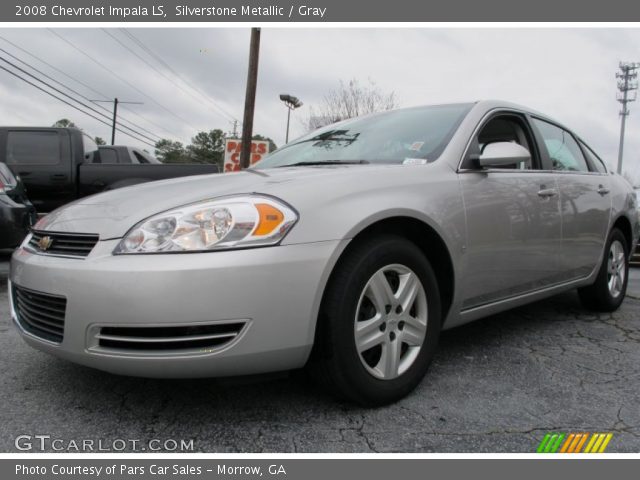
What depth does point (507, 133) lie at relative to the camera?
3.35 m

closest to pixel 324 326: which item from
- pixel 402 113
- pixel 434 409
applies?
pixel 434 409

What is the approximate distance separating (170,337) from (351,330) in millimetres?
669

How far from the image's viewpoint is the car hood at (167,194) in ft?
6.58

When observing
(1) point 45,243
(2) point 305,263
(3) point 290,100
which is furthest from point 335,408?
(3) point 290,100

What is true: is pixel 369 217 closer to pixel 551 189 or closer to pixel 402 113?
pixel 402 113

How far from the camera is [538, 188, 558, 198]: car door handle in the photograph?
10.2 feet

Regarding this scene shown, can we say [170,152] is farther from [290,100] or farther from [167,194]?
[167,194]

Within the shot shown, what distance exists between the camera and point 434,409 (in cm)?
221

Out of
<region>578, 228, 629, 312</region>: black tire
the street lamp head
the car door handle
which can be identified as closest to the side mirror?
the car door handle

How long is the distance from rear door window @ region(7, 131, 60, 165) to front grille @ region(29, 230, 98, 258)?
5587 mm

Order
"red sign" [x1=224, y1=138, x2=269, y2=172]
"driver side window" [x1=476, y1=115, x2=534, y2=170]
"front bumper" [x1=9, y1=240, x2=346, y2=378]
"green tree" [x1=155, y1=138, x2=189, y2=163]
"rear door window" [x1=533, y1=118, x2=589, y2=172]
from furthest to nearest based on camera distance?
"green tree" [x1=155, y1=138, x2=189, y2=163] < "red sign" [x1=224, y1=138, x2=269, y2=172] < "rear door window" [x1=533, y1=118, x2=589, y2=172] < "driver side window" [x1=476, y1=115, x2=534, y2=170] < "front bumper" [x1=9, y1=240, x2=346, y2=378]

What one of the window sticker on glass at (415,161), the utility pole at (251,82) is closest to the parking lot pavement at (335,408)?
the window sticker on glass at (415,161)

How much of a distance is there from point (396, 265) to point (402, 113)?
4.40ft

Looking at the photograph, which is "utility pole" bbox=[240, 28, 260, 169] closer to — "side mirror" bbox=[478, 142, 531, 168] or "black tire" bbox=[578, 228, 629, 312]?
"black tire" bbox=[578, 228, 629, 312]
